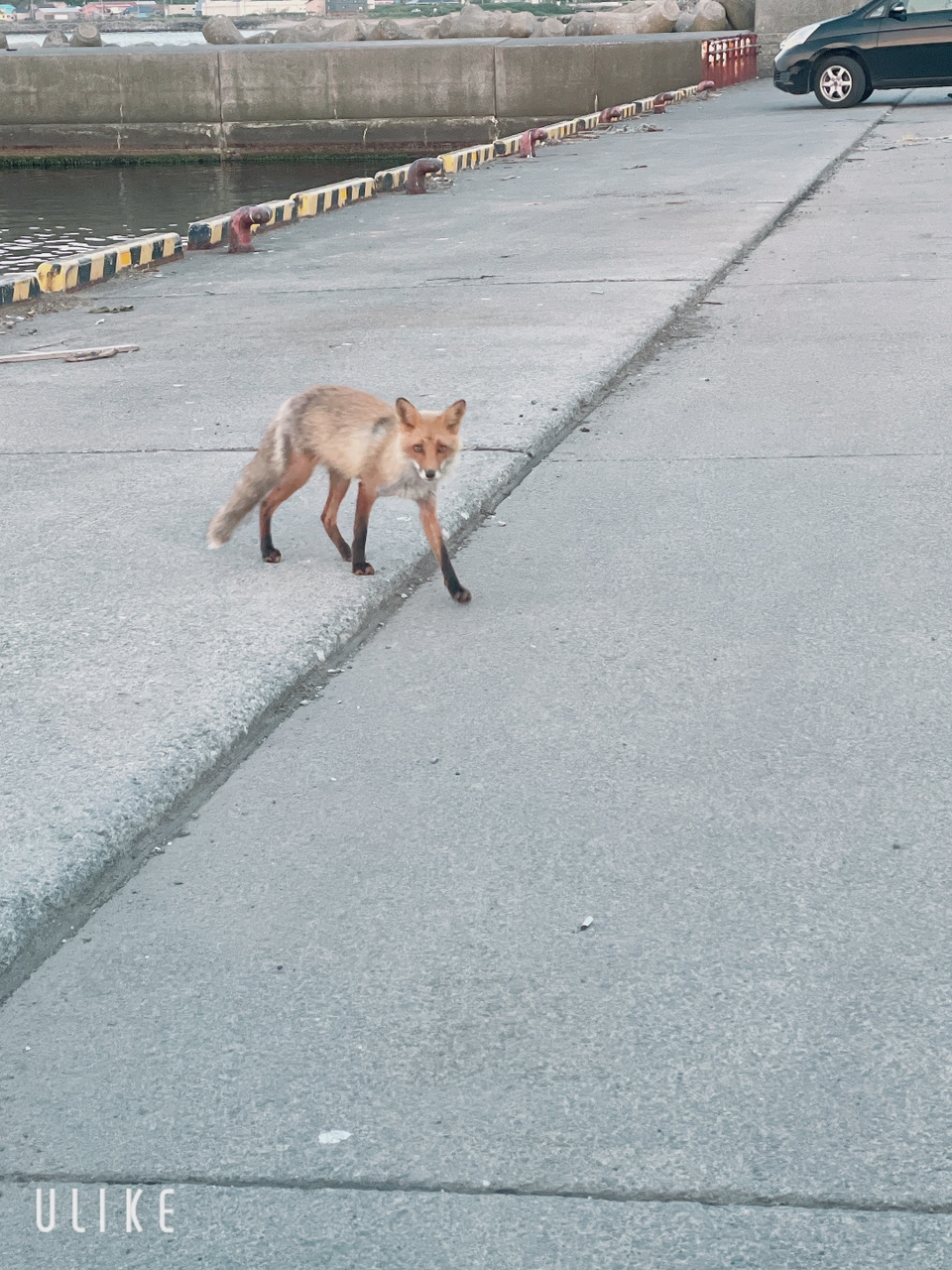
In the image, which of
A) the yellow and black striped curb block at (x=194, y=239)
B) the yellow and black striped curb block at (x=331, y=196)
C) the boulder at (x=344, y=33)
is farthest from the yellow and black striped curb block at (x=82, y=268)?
the boulder at (x=344, y=33)

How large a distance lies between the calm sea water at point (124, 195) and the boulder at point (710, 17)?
36.0ft

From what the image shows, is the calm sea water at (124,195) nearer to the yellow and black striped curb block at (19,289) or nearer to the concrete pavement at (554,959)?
the yellow and black striped curb block at (19,289)

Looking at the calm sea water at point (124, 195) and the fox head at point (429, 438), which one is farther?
the calm sea water at point (124, 195)

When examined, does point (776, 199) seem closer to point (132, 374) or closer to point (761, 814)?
point (132, 374)

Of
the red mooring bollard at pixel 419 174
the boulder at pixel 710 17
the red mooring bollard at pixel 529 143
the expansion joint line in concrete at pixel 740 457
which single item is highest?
the boulder at pixel 710 17

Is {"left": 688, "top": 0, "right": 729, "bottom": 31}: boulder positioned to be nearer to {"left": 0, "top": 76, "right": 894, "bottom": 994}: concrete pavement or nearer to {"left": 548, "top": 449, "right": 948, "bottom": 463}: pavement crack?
{"left": 0, "top": 76, "right": 894, "bottom": 994}: concrete pavement

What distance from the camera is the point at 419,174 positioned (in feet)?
58.8

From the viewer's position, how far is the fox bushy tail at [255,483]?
17.9ft

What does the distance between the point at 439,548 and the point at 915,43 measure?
2258 cm

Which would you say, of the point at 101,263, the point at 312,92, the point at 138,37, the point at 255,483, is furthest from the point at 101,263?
the point at 138,37

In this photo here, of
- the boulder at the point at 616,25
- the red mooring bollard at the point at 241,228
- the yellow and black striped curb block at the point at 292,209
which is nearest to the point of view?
the red mooring bollard at the point at 241,228

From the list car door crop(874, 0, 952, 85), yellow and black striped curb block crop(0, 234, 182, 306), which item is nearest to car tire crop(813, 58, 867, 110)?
car door crop(874, 0, 952, 85)

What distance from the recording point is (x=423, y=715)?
446 cm

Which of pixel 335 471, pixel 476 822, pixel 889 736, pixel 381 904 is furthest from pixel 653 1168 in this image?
pixel 335 471
